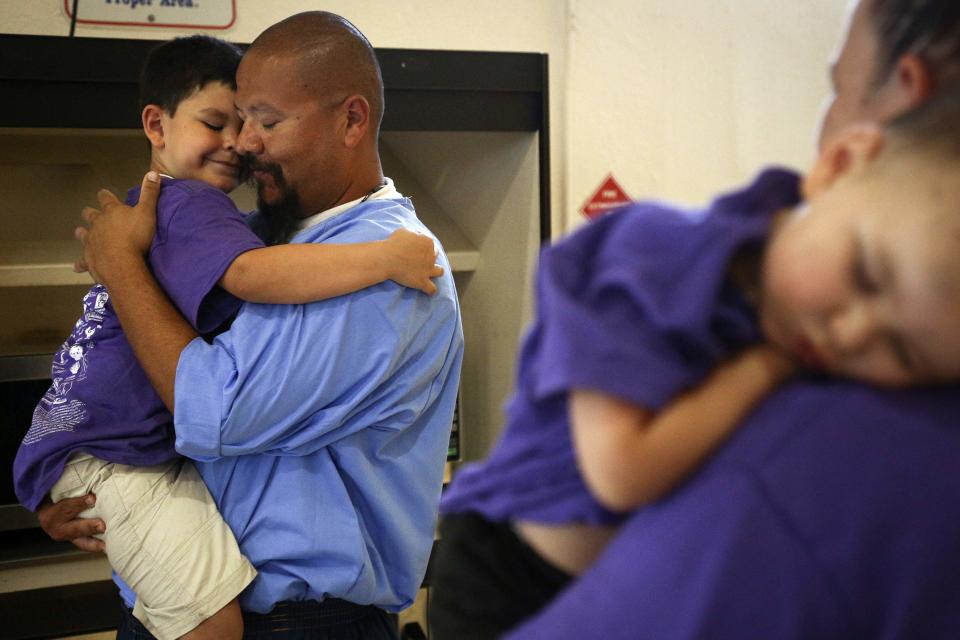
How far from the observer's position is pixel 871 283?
418mm

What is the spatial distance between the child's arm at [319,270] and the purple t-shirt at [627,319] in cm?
53

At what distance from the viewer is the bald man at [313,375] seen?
102 cm

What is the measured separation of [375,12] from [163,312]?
121 cm

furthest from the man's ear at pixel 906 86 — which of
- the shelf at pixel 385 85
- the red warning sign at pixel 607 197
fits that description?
the red warning sign at pixel 607 197

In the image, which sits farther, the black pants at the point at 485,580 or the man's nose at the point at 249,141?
the man's nose at the point at 249,141

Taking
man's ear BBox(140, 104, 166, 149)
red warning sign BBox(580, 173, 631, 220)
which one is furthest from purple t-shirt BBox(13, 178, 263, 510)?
red warning sign BBox(580, 173, 631, 220)

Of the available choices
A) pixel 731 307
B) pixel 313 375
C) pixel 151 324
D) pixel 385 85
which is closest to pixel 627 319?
pixel 731 307

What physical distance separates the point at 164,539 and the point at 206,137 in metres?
0.53

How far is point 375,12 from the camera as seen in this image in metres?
2.04

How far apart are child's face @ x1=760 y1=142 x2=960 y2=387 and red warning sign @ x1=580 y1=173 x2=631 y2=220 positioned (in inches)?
62.1

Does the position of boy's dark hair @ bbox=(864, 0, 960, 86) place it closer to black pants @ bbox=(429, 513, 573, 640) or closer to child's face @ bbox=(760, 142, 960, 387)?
child's face @ bbox=(760, 142, 960, 387)

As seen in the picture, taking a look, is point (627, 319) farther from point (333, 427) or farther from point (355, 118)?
point (355, 118)

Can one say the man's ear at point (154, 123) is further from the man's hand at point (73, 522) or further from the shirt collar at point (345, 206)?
the man's hand at point (73, 522)

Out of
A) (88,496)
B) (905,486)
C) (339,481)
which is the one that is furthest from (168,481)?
(905,486)
